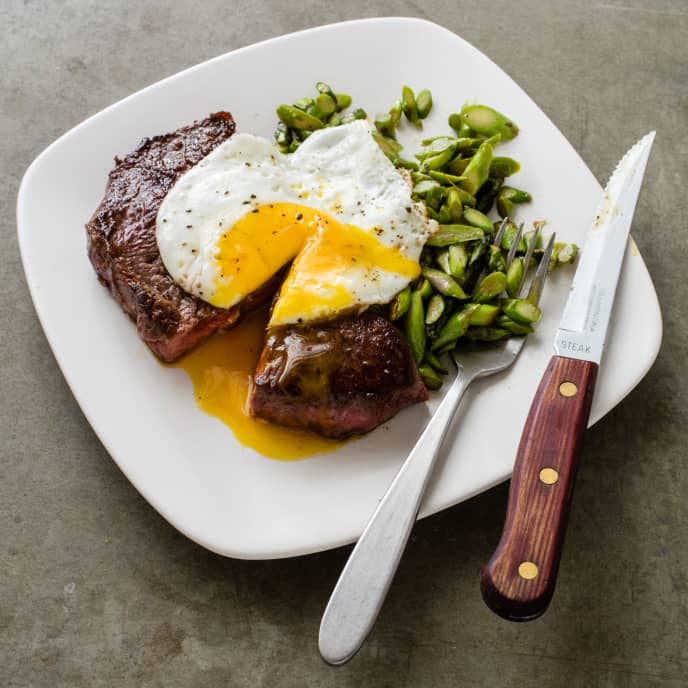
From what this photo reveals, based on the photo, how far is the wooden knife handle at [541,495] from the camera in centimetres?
320

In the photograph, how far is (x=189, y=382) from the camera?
4.00 meters

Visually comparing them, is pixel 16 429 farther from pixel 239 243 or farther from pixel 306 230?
pixel 306 230

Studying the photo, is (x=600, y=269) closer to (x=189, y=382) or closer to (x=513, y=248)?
(x=513, y=248)

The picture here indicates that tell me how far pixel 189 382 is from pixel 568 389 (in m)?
1.77

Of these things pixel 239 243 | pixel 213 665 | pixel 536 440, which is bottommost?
pixel 213 665

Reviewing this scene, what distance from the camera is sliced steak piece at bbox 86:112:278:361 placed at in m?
3.90

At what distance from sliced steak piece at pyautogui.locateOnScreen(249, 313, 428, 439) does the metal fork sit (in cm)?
23

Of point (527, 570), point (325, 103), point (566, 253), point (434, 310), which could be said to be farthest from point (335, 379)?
point (325, 103)

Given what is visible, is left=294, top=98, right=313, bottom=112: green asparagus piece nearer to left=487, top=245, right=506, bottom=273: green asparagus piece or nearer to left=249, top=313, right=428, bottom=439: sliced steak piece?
left=487, top=245, right=506, bottom=273: green asparagus piece

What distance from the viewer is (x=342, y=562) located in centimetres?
387

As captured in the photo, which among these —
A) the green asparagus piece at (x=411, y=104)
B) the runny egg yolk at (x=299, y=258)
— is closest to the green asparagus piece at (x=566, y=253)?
the runny egg yolk at (x=299, y=258)

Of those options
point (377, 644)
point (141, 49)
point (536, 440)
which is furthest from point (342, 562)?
point (141, 49)

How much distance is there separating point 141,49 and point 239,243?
7.40 ft

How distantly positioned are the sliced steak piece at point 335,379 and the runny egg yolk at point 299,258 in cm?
14
